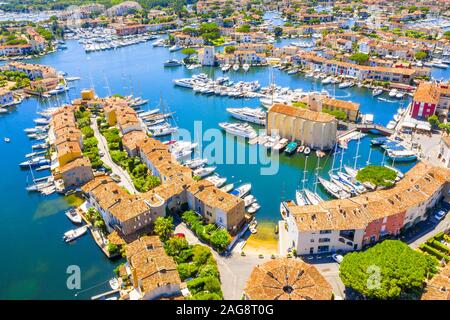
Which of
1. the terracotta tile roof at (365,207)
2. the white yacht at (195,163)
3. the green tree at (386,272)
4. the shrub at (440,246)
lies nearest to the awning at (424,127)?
the terracotta tile roof at (365,207)

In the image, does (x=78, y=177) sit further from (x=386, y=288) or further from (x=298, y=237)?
(x=386, y=288)

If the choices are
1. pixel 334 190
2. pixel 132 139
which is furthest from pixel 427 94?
pixel 132 139

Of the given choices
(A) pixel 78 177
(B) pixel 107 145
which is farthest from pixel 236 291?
(B) pixel 107 145

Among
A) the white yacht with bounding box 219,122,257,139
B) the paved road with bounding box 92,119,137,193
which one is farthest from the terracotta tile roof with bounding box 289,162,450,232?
the white yacht with bounding box 219,122,257,139

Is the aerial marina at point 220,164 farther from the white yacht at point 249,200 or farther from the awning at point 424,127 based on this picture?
the awning at point 424,127

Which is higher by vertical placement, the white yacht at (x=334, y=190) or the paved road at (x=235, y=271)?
the white yacht at (x=334, y=190)

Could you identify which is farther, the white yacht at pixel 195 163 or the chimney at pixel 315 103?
the chimney at pixel 315 103
